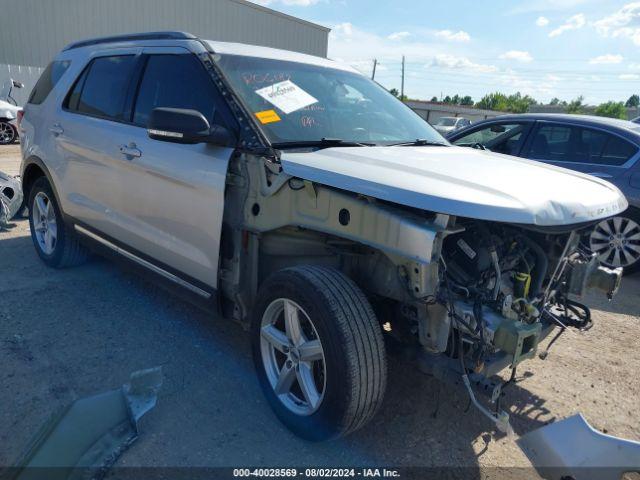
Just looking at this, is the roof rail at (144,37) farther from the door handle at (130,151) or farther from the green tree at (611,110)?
the green tree at (611,110)

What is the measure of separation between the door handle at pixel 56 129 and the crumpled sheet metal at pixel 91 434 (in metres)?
2.52

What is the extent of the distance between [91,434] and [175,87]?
216 centimetres

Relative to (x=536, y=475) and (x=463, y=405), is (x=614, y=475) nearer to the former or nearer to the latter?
(x=536, y=475)

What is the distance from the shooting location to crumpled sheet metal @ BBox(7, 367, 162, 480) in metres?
2.30

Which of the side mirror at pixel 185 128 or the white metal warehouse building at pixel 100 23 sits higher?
the white metal warehouse building at pixel 100 23

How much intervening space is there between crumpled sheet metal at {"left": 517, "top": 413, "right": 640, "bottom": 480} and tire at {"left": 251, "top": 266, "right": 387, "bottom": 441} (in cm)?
75

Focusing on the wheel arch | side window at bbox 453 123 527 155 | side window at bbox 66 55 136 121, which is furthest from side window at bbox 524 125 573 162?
the wheel arch

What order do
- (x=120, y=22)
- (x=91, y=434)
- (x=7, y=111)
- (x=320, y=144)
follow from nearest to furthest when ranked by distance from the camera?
(x=91, y=434) < (x=320, y=144) < (x=7, y=111) < (x=120, y=22)

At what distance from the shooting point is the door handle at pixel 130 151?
11.4ft

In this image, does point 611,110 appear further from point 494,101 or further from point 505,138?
point 505,138

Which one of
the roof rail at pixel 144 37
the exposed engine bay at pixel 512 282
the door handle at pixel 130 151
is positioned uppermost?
the roof rail at pixel 144 37

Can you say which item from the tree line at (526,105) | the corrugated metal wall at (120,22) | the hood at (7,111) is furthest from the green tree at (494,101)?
the hood at (7,111)

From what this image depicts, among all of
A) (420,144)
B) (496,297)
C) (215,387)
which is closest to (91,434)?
(215,387)

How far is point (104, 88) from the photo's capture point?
412 centimetres
